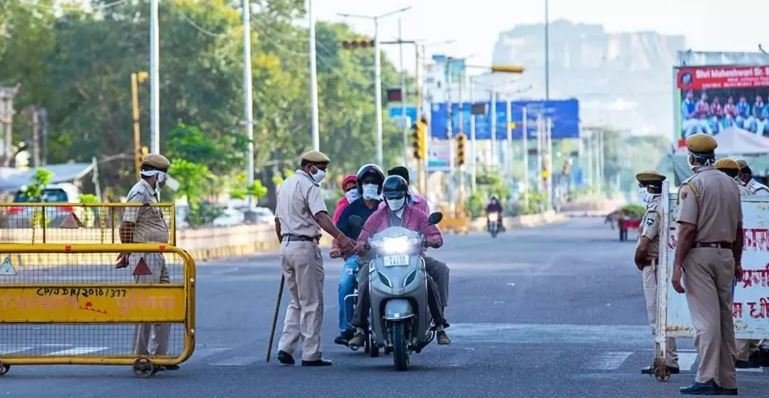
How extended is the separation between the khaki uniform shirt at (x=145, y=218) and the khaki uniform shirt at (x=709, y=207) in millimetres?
4576

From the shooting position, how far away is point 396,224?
627 inches

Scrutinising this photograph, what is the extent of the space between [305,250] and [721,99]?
3004cm

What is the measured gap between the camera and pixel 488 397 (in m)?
13.1

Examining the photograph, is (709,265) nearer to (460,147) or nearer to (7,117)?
Result: (460,147)

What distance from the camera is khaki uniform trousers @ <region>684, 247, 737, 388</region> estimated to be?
43.5ft

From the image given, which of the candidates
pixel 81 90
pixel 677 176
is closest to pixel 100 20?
pixel 81 90

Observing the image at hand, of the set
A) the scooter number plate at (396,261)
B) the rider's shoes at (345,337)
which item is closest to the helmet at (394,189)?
the scooter number plate at (396,261)

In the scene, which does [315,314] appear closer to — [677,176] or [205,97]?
[677,176]

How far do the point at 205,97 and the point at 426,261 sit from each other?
225 ft

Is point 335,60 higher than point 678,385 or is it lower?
higher

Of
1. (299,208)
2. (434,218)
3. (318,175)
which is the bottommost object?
(434,218)

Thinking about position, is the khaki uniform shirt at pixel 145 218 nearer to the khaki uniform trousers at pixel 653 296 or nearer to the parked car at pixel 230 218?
the khaki uniform trousers at pixel 653 296

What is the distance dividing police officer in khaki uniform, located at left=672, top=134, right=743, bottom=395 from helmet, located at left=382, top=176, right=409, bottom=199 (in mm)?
3195

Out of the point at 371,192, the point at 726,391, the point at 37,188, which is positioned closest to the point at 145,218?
the point at 371,192
